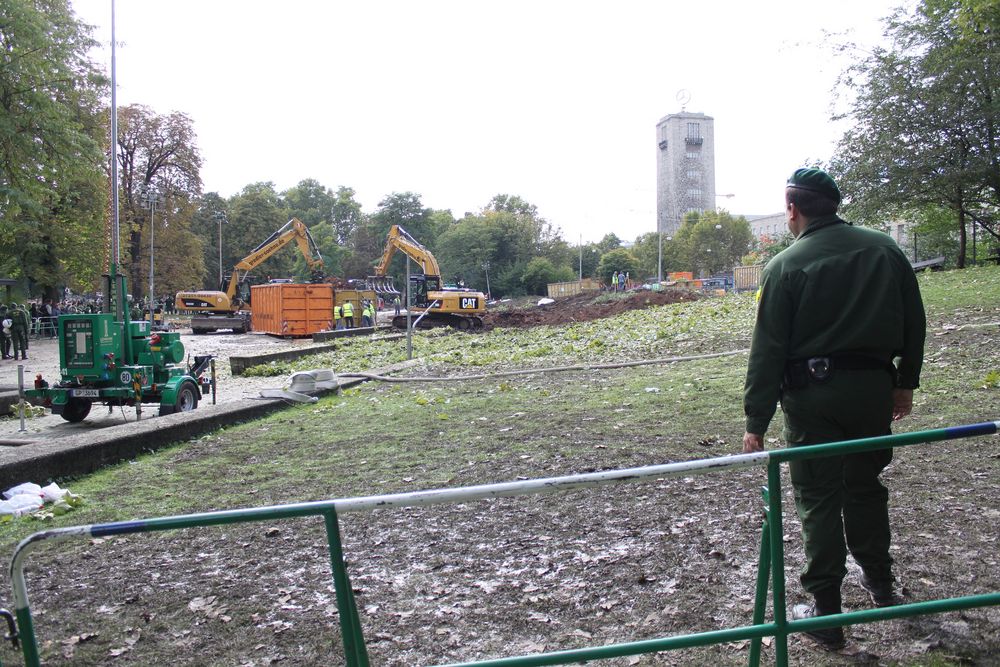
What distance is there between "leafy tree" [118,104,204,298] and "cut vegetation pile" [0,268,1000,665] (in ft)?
153

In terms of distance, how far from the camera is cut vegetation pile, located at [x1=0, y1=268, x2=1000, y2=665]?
3631 mm

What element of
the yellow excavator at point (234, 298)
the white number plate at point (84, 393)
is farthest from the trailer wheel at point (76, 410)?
the yellow excavator at point (234, 298)

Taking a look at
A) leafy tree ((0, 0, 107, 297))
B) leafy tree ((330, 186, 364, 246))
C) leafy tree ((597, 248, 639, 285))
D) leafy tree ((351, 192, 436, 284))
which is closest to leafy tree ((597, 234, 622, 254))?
leafy tree ((597, 248, 639, 285))

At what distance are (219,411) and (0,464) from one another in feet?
11.7

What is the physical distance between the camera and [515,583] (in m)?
4.23

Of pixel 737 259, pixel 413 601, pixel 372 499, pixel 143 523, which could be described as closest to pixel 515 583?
pixel 413 601

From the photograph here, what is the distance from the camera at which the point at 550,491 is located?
2.52 metres

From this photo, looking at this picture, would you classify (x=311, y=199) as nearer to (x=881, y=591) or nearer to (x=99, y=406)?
(x=99, y=406)

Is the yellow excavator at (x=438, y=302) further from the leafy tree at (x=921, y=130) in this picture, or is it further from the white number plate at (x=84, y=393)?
the white number plate at (x=84, y=393)

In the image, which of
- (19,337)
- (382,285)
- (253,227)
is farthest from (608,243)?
(19,337)

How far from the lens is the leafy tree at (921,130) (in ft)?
83.5

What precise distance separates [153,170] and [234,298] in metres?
17.6

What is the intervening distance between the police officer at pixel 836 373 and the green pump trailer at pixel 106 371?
10200 mm

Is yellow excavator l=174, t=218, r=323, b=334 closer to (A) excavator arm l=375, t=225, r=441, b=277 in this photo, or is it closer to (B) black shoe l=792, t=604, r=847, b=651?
(A) excavator arm l=375, t=225, r=441, b=277
